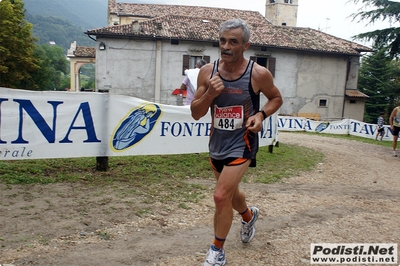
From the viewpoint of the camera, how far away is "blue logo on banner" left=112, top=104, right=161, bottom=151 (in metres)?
6.23

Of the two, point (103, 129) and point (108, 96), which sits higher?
point (108, 96)

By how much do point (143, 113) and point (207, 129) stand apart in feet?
5.34

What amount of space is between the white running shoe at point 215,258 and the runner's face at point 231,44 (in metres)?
1.74

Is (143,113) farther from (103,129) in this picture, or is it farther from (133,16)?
(133,16)

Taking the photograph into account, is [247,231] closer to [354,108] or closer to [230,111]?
[230,111]

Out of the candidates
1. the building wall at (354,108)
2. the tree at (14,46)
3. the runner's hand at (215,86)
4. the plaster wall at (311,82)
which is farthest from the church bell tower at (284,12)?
the runner's hand at (215,86)

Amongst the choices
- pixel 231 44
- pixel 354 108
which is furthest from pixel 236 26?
pixel 354 108

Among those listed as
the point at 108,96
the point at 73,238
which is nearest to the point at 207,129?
the point at 108,96

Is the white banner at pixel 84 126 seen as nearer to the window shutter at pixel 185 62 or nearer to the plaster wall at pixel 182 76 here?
the plaster wall at pixel 182 76

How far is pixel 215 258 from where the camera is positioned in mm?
3125

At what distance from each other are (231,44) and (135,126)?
11.8ft

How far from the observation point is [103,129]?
238 inches

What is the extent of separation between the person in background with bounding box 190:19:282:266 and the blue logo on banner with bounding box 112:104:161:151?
10.3 feet

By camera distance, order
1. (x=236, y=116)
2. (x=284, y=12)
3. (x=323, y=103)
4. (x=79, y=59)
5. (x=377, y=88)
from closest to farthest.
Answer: (x=236, y=116)
(x=323, y=103)
(x=377, y=88)
(x=79, y=59)
(x=284, y=12)
